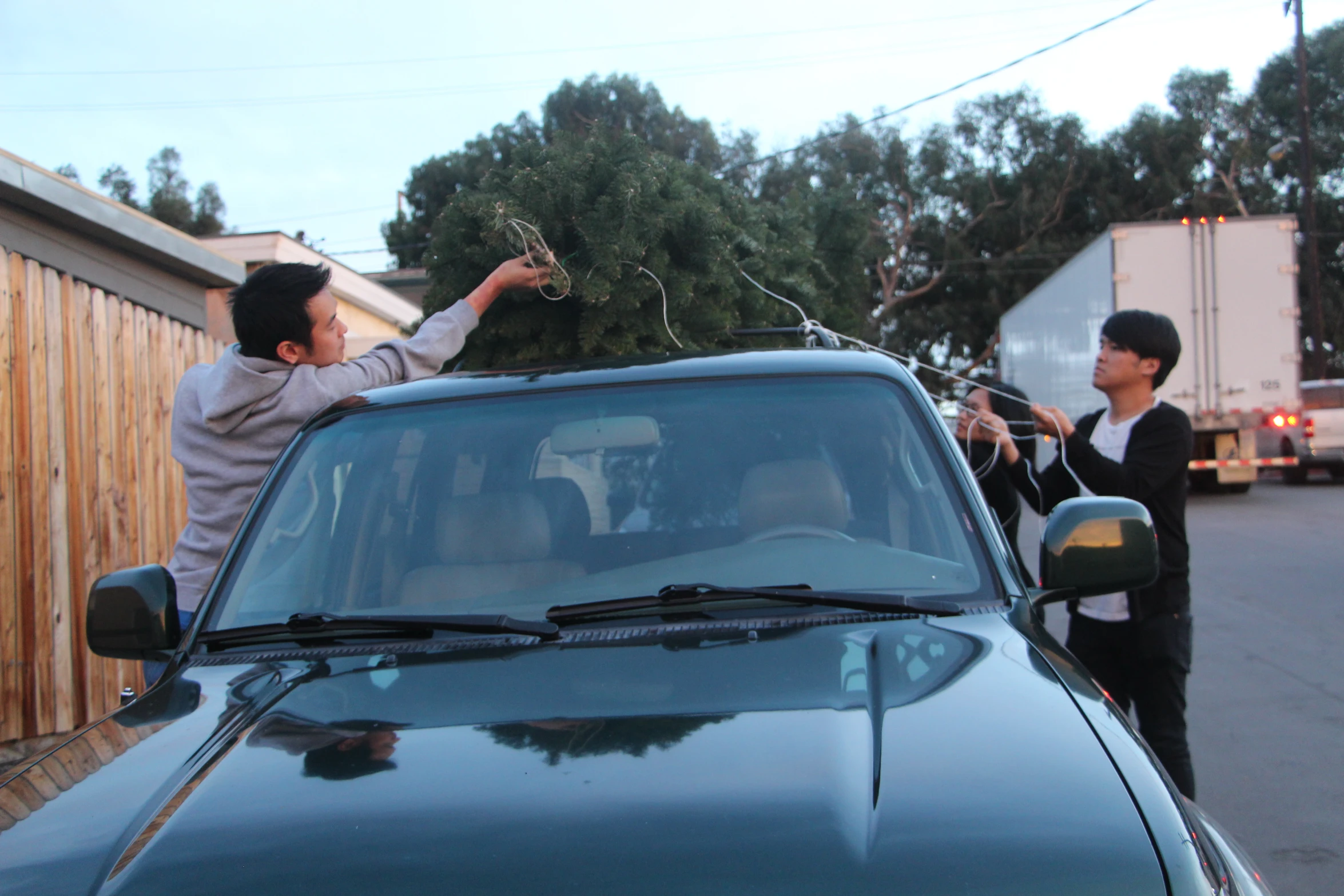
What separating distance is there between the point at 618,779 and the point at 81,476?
5.32 meters

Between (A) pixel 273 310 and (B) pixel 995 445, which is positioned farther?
(B) pixel 995 445

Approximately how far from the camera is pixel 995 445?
538 centimetres

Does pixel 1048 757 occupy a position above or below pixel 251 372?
below

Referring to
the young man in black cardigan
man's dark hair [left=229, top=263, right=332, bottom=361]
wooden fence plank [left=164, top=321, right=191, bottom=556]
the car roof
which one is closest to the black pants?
the young man in black cardigan

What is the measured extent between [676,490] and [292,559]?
0.86 metres

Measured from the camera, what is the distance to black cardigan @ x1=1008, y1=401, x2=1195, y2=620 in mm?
3881

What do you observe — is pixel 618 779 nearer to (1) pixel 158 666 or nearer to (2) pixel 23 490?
(1) pixel 158 666

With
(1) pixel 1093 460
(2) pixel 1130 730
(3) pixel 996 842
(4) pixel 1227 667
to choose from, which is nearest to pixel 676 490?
(2) pixel 1130 730

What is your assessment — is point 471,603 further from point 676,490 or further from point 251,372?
point 251,372

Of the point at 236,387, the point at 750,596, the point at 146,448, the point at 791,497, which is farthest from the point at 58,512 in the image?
the point at 750,596

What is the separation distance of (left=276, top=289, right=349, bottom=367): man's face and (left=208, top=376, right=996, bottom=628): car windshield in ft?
2.09

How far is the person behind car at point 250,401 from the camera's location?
3.34 m

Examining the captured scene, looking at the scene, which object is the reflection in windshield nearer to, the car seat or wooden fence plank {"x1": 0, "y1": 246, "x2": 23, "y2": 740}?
the car seat

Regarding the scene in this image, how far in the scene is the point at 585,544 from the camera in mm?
2584
